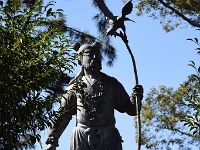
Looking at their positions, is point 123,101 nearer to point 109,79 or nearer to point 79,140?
point 109,79

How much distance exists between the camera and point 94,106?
8.69 metres

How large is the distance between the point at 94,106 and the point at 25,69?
231 cm

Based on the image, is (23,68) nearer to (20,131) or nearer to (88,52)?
(20,131)

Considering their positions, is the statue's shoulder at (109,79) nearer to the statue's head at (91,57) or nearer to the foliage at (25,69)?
the statue's head at (91,57)

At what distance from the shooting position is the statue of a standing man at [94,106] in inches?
338

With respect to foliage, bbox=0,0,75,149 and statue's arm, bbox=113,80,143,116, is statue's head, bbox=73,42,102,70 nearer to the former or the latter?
statue's arm, bbox=113,80,143,116

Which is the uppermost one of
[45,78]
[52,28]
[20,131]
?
[52,28]

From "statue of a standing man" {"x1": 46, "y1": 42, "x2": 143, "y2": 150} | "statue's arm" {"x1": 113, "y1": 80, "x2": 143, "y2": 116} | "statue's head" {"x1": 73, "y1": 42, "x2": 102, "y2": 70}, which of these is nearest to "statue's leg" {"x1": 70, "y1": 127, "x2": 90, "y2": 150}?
"statue of a standing man" {"x1": 46, "y1": 42, "x2": 143, "y2": 150}

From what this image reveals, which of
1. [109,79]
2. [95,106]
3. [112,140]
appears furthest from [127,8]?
[112,140]

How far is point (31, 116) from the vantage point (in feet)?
21.2

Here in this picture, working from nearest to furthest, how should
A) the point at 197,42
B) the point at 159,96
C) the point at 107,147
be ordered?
the point at 197,42 < the point at 107,147 < the point at 159,96

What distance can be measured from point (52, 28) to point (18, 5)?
1.34 feet

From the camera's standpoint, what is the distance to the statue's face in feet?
29.3

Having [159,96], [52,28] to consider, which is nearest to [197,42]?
[52,28]
